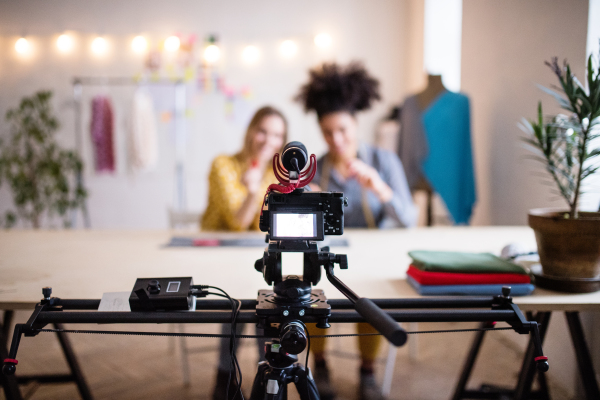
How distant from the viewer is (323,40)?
4.36 m

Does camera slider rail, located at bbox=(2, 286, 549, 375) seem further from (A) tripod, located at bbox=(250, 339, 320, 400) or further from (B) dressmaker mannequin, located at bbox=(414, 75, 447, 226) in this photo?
(B) dressmaker mannequin, located at bbox=(414, 75, 447, 226)

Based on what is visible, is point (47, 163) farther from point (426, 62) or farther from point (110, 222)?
point (426, 62)

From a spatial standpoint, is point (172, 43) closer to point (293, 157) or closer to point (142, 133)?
point (142, 133)

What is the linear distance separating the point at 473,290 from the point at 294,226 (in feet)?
1.77

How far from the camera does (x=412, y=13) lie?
168 inches

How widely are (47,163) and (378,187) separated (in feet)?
11.0

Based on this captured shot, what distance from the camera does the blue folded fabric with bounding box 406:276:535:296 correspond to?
1001mm

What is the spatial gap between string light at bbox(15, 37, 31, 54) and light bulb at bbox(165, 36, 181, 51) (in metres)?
1.36

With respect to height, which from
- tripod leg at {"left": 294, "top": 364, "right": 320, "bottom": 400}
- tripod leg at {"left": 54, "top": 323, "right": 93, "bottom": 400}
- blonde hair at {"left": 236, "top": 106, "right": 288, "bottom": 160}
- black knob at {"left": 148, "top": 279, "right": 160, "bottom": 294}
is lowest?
tripod leg at {"left": 54, "top": 323, "right": 93, "bottom": 400}

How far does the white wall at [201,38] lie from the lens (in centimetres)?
434

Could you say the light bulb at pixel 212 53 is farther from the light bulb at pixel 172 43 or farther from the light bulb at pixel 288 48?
the light bulb at pixel 288 48

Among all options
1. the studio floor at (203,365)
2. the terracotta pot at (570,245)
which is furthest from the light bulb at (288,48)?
the terracotta pot at (570,245)

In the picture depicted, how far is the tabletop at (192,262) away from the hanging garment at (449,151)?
2.80 feet

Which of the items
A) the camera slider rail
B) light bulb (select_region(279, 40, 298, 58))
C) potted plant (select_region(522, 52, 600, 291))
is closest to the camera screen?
the camera slider rail
